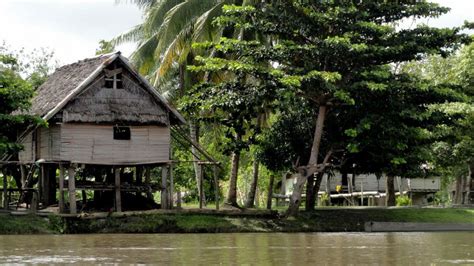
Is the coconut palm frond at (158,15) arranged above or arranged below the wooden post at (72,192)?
above

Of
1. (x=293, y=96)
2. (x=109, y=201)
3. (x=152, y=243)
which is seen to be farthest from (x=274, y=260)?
(x=109, y=201)

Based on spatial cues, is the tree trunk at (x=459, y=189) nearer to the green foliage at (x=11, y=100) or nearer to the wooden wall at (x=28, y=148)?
the wooden wall at (x=28, y=148)

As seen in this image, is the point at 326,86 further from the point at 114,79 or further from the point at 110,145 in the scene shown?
the point at 110,145

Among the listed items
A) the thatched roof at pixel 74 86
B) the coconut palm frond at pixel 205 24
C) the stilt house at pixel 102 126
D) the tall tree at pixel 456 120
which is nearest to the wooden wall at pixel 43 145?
the stilt house at pixel 102 126

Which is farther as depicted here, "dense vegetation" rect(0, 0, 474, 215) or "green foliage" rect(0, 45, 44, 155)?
"dense vegetation" rect(0, 0, 474, 215)

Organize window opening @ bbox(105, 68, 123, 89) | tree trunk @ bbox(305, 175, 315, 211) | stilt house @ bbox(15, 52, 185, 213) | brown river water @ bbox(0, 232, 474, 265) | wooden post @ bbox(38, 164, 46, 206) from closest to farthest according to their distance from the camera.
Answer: brown river water @ bbox(0, 232, 474, 265) → stilt house @ bbox(15, 52, 185, 213) → window opening @ bbox(105, 68, 123, 89) → wooden post @ bbox(38, 164, 46, 206) → tree trunk @ bbox(305, 175, 315, 211)

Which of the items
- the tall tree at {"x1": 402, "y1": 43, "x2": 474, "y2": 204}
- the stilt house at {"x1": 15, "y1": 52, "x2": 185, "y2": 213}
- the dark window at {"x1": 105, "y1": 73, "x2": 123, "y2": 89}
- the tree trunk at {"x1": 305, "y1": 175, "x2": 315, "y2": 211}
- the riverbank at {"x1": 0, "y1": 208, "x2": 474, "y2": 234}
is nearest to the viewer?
the riverbank at {"x1": 0, "y1": 208, "x2": 474, "y2": 234}

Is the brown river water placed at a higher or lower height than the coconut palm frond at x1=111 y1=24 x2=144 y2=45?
lower

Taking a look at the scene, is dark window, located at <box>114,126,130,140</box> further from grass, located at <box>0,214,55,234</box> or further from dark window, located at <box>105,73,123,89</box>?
grass, located at <box>0,214,55,234</box>

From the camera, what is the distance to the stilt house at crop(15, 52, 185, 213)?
81.5 feet

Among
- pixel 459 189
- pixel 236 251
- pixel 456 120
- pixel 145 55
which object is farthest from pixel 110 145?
pixel 459 189

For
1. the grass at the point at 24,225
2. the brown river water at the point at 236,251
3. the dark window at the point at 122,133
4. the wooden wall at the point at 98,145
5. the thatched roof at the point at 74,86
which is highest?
the thatched roof at the point at 74,86

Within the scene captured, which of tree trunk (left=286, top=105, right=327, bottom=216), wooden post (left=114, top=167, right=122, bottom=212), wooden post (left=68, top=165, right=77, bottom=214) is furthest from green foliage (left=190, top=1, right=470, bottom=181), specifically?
wooden post (left=68, top=165, right=77, bottom=214)

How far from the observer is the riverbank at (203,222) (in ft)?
72.9
